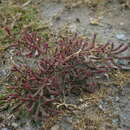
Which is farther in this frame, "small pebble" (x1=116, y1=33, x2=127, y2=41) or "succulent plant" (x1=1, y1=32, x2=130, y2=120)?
"small pebble" (x1=116, y1=33, x2=127, y2=41)

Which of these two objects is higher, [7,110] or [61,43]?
[61,43]

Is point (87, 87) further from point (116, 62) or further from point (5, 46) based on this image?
point (5, 46)

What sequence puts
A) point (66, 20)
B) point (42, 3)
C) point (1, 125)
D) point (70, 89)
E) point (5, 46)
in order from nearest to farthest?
point (1, 125) < point (70, 89) < point (5, 46) < point (66, 20) < point (42, 3)

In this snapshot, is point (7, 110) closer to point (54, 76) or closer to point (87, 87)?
point (54, 76)

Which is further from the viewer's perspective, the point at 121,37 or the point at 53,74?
the point at 121,37

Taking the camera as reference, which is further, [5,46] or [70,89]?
[5,46]

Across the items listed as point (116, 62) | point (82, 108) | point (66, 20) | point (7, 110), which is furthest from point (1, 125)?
point (66, 20)

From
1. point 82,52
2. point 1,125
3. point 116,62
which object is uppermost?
point 82,52

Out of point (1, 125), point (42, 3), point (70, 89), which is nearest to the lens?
point (1, 125)

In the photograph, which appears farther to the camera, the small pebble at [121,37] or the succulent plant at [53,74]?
the small pebble at [121,37]
